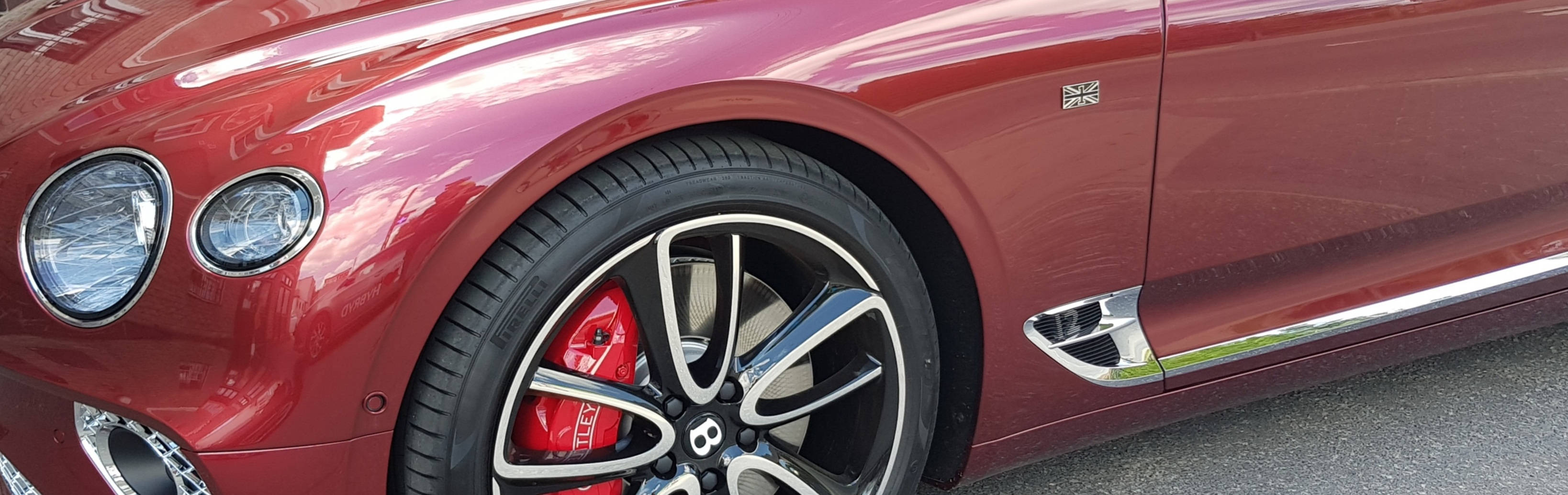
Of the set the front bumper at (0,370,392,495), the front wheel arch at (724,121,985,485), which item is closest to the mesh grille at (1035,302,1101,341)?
the front wheel arch at (724,121,985,485)

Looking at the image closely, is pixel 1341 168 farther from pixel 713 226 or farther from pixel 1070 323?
pixel 713 226

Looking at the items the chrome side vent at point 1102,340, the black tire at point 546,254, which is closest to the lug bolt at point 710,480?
the black tire at point 546,254

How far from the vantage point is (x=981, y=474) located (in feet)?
6.35

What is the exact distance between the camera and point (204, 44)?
5.09 feet

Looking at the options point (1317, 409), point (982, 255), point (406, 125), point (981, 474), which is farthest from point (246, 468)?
point (1317, 409)

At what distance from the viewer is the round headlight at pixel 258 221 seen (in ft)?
4.25

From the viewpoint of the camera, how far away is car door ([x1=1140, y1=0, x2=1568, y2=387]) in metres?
1.77

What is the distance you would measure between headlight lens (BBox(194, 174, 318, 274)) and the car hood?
0.18 metres

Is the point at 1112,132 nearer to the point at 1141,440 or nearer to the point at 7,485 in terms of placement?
the point at 1141,440

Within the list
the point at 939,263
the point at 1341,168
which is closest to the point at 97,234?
the point at 939,263

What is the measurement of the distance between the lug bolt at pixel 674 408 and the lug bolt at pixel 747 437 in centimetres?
10

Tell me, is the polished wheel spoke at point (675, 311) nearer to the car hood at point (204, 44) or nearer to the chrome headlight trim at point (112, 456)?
the car hood at point (204, 44)

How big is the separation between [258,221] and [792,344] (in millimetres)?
694

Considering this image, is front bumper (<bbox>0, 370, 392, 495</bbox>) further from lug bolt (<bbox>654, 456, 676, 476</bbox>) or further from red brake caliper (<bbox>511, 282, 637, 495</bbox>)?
lug bolt (<bbox>654, 456, 676, 476</bbox>)
